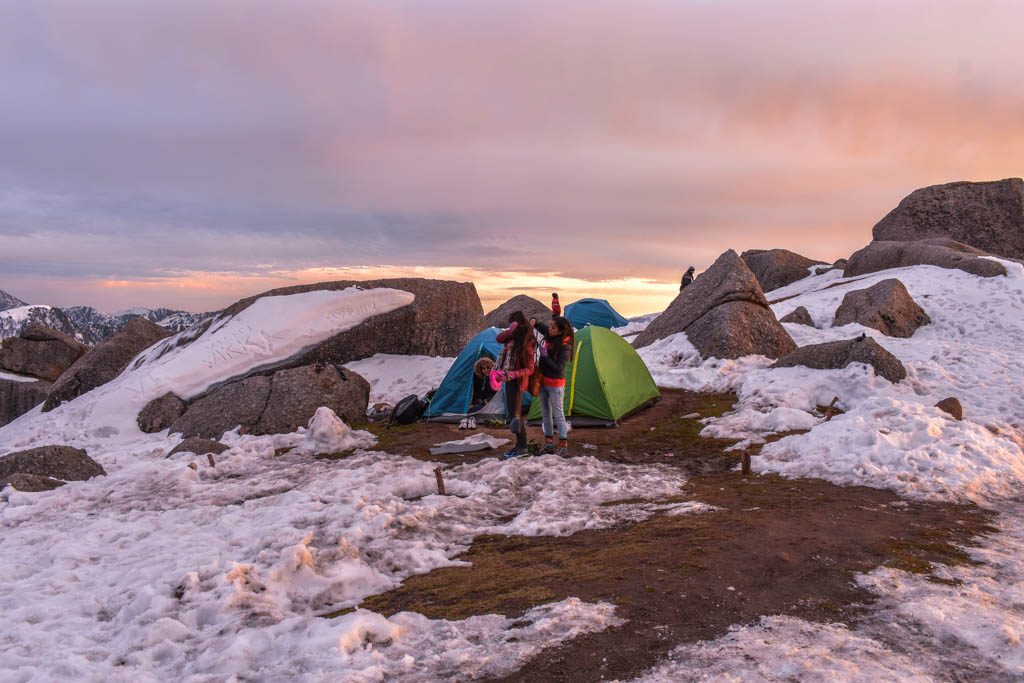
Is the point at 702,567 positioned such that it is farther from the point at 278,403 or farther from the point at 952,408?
the point at 278,403

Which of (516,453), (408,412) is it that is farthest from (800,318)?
(516,453)

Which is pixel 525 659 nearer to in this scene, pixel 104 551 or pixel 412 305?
pixel 104 551

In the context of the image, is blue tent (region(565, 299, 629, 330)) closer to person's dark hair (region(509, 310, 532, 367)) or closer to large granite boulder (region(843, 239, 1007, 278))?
large granite boulder (region(843, 239, 1007, 278))

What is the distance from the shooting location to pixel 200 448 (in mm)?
Answer: 13484

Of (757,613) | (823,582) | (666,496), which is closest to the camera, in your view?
(757,613)

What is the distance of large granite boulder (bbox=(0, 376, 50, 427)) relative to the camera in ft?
93.2

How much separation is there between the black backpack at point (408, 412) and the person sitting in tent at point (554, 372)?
519 cm

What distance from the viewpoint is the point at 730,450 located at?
12.1 meters

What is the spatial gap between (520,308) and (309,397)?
22.8 meters

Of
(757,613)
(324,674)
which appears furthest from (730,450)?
(324,674)

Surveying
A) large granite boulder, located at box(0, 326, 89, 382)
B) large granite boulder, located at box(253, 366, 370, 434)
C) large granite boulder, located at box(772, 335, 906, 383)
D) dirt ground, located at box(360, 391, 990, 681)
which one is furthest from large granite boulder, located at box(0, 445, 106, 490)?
large granite boulder, located at box(0, 326, 89, 382)

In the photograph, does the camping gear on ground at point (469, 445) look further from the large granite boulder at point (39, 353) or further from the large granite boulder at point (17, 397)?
the large granite boulder at point (39, 353)

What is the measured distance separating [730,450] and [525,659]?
27.6ft

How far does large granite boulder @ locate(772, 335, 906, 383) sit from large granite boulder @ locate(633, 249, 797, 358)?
2216mm
